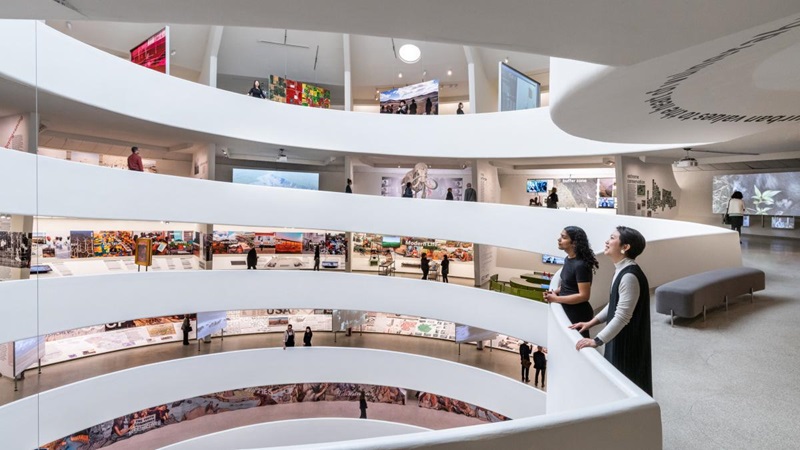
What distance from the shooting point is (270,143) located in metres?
14.9

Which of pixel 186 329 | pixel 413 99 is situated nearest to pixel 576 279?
pixel 413 99

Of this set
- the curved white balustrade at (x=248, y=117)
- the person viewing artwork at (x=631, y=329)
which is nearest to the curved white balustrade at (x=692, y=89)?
the person viewing artwork at (x=631, y=329)

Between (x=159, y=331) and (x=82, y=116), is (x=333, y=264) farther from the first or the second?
(x=82, y=116)

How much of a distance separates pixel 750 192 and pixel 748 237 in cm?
322

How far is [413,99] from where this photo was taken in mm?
17609

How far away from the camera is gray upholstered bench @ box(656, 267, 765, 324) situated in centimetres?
654

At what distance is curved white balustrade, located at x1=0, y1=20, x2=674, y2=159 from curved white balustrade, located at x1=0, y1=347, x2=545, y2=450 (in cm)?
742

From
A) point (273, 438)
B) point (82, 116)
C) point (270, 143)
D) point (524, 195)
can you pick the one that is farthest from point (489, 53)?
point (273, 438)

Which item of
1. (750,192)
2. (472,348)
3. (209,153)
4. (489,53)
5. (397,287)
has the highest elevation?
(489,53)

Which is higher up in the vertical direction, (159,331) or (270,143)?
(270,143)

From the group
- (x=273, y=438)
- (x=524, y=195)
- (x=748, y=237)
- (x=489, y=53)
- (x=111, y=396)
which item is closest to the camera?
(x=111, y=396)

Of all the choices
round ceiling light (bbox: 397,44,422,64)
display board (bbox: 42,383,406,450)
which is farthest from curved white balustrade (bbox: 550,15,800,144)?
display board (bbox: 42,383,406,450)

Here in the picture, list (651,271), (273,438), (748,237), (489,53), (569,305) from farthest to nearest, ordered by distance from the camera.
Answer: (489,53) < (748,237) < (273,438) < (651,271) < (569,305)

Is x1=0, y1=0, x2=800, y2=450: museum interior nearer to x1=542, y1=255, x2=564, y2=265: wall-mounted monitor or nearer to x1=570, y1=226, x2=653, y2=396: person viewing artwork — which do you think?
x1=570, y1=226, x2=653, y2=396: person viewing artwork
